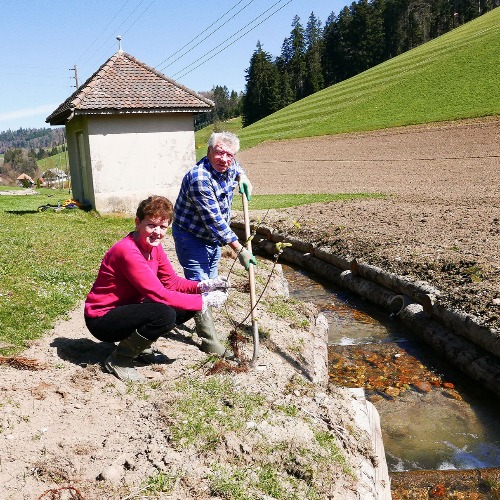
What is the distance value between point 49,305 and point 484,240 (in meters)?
7.01

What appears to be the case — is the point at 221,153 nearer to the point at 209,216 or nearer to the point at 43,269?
the point at 209,216

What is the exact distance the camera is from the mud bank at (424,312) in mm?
5848

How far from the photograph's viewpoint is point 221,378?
456cm

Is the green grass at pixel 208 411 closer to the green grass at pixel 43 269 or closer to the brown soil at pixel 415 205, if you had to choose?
the green grass at pixel 43 269

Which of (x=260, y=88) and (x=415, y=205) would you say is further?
(x=260, y=88)

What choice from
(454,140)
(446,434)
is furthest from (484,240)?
(454,140)

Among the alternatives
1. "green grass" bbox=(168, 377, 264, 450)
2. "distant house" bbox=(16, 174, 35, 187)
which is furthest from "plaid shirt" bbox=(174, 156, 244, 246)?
"distant house" bbox=(16, 174, 35, 187)

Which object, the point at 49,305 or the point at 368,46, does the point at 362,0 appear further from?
the point at 49,305

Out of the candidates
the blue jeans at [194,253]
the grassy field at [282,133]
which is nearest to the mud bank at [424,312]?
the blue jeans at [194,253]

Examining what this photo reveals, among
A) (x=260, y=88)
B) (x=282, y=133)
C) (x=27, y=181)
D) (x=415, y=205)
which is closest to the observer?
(x=415, y=205)

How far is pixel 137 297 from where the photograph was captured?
446 cm

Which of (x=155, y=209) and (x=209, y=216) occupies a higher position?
(x=155, y=209)

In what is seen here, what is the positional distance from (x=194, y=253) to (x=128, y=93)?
11.9 meters

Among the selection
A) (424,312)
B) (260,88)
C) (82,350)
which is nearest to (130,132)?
(424,312)
